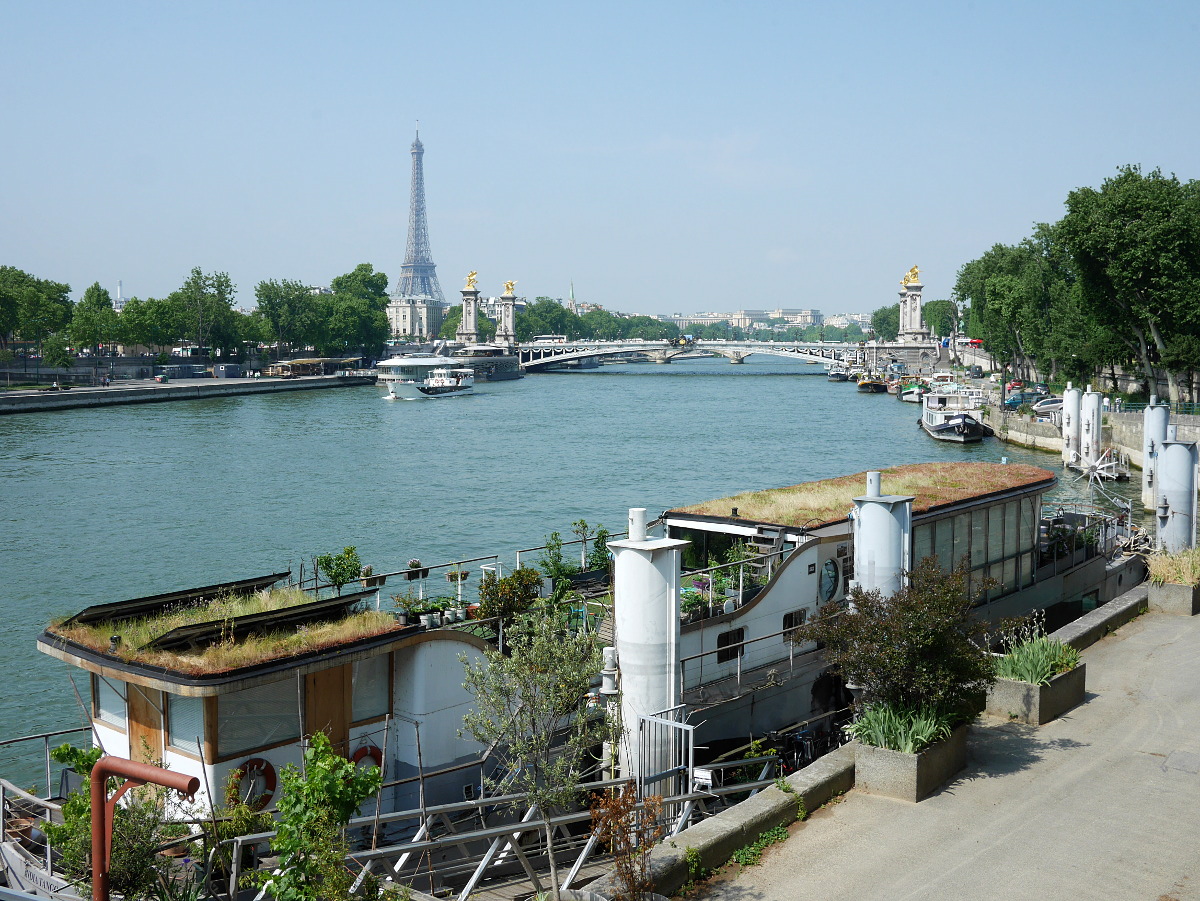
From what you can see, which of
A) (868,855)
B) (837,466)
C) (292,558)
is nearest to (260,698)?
(868,855)

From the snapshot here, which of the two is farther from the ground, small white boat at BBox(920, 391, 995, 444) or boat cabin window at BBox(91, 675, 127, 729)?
boat cabin window at BBox(91, 675, 127, 729)

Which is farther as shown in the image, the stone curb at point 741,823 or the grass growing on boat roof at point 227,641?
the grass growing on boat roof at point 227,641

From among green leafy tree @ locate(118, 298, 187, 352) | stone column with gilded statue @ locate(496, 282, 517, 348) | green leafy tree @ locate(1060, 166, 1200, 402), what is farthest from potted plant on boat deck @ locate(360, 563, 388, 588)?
stone column with gilded statue @ locate(496, 282, 517, 348)

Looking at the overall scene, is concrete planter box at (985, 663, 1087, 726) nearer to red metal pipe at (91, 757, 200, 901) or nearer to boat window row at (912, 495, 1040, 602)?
boat window row at (912, 495, 1040, 602)

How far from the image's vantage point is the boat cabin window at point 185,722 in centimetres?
868

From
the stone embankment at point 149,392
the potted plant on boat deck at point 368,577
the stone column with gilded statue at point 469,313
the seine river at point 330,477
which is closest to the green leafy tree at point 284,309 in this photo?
the stone embankment at point 149,392

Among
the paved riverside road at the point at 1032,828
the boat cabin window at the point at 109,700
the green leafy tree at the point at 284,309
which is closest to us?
the paved riverside road at the point at 1032,828

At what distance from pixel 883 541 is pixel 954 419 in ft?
177

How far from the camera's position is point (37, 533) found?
31156 mm

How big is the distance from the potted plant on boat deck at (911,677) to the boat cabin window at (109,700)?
5824 millimetres

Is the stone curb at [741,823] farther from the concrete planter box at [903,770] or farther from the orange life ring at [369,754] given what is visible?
the orange life ring at [369,754]

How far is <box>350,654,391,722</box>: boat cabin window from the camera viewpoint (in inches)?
383

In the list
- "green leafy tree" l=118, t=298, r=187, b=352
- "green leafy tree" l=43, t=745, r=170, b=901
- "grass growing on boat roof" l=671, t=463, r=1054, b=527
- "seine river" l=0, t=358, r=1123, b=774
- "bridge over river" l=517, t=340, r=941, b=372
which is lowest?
"seine river" l=0, t=358, r=1123, b=774

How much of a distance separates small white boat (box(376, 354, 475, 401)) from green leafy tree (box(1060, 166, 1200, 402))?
58020mm
